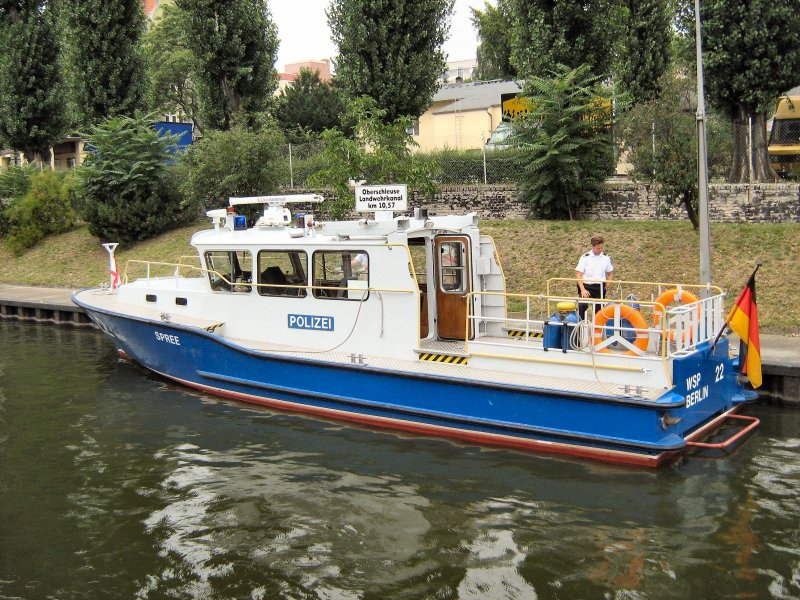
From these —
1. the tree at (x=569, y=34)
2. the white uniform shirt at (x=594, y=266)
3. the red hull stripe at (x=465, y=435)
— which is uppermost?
the tree at (x=569, y=34)

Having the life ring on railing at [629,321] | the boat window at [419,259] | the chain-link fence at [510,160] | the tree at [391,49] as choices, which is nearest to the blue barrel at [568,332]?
the life ring on railing at [629,321]

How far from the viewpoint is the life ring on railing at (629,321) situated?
9625 mm

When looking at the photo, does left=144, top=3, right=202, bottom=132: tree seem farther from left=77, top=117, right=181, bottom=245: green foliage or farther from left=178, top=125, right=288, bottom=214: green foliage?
left=178, top=125, right=288, bottom=214: green foliage

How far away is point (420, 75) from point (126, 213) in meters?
10.1

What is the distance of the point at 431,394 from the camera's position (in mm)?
10531

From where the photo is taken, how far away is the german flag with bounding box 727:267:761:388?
9.88 metres

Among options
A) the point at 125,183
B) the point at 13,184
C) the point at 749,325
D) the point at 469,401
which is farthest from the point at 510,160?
the point at 13,184

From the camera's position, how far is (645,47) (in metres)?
22.4

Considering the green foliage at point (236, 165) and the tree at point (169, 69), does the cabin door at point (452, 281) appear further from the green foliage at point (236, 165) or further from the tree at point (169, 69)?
the tree at point (169, 69)

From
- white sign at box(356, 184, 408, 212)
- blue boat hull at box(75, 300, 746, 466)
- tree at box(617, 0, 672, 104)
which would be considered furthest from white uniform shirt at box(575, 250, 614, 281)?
tree at box(617, 0, 672, 104)

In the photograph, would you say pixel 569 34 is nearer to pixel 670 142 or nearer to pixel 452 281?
pixel 670 142

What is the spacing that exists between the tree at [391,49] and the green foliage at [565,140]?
3881mm

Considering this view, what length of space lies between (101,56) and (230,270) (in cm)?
1869

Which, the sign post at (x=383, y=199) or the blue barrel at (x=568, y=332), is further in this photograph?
the sign post at (x=383, y=199)
